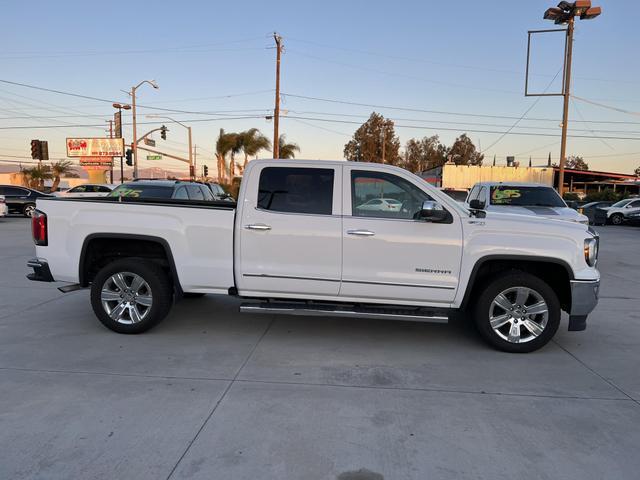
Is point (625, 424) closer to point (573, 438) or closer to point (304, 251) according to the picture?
point (573, 438)

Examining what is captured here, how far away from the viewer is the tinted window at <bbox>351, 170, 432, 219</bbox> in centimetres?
495

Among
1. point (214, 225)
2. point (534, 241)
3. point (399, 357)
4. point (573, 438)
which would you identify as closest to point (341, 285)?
point (399, 357)

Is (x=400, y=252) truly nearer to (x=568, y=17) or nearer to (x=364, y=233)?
(x=364, y=233)

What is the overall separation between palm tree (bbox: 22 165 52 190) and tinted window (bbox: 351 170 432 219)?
54122mm

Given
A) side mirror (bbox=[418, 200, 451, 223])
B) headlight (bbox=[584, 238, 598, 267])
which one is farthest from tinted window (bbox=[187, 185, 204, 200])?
headlight (bbox=[584, 238, 598, 267])

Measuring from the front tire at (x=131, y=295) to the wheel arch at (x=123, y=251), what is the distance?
0.48 feet

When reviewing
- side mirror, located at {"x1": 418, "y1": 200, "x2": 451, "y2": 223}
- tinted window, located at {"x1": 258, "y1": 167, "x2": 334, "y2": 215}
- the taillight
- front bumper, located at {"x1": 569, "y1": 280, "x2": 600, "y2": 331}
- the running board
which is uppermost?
tinted window, located at {"x1": 258, "y1": 167, "x2": 334, "y2": 215}

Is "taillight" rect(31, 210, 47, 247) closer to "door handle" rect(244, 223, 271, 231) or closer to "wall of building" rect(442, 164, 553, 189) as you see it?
"door handle" rect(244, 223, 271, 231)

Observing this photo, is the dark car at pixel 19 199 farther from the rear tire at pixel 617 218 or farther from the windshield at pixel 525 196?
the rear tire at pixel 617 218

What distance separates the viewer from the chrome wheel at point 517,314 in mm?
4871

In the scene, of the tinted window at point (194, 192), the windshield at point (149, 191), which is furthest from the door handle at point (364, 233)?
the tinted window at point (194, 192)

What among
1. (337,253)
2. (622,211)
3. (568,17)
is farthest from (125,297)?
(622,211)

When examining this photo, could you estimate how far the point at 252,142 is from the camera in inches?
1720

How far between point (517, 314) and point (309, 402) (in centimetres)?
245
